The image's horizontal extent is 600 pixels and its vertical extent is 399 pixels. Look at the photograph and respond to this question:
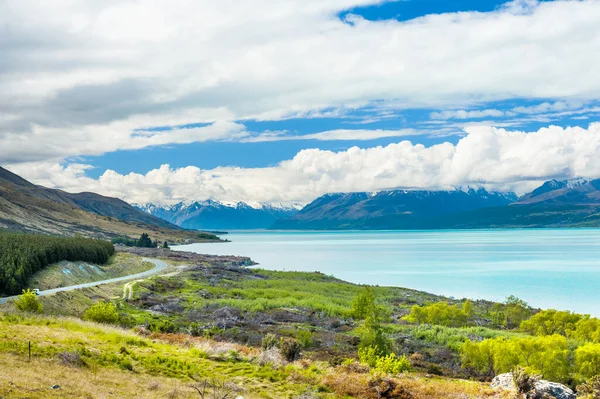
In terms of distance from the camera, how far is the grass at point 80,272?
72.6 m

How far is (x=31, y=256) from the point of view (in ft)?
247

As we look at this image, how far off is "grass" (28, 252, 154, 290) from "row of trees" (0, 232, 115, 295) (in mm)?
1560

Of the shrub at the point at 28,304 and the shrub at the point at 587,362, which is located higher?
the shrub at the point at 587,362

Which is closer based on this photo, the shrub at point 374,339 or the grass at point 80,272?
the shrub at point 374,339

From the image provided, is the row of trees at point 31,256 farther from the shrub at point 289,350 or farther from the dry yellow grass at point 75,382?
the shrub at point 289,350

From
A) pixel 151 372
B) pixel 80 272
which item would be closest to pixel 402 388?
pixel 151 372

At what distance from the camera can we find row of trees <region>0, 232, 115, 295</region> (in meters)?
61.6

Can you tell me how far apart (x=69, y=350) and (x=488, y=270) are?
137 m

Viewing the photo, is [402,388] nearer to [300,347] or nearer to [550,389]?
[550,389]

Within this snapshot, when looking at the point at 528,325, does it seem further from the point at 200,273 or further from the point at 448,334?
the point at 200,273

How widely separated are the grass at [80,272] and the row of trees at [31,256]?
1560 millimetres

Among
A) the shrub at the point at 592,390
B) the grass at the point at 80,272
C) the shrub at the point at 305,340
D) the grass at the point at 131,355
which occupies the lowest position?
the grass at the point at 80,272

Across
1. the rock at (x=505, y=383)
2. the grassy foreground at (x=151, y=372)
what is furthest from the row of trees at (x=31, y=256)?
the rock at (x=505, y=383)

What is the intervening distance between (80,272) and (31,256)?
43.4 ft
